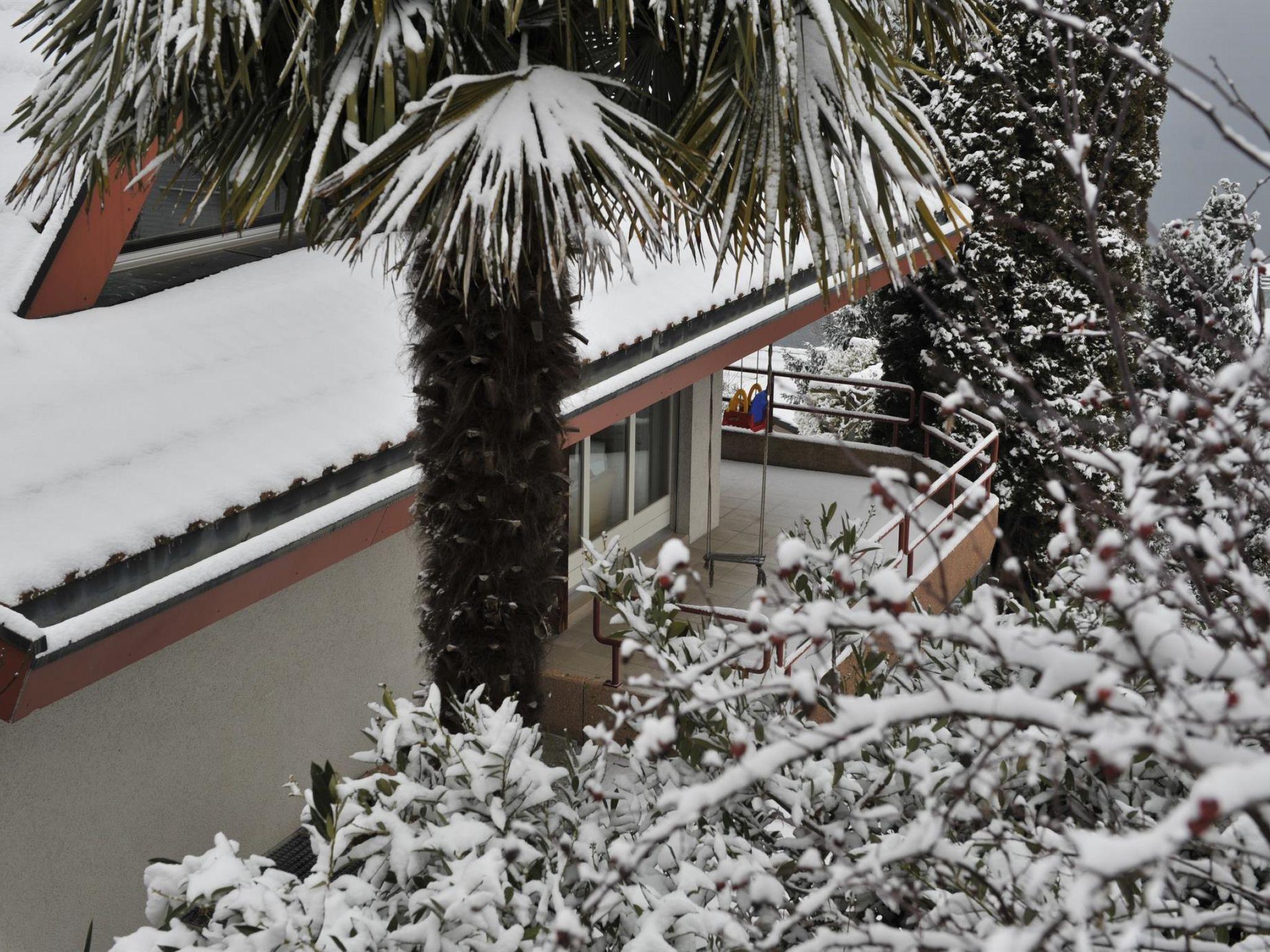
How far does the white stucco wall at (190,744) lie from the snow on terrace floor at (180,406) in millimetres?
1410

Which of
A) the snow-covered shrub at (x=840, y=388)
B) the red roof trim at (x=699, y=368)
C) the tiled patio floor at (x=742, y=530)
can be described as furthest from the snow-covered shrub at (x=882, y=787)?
the snow-covered shrub at (x=840, y=388)

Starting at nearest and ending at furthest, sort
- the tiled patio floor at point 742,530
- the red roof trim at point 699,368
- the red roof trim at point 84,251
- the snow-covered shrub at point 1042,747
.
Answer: the snow-covered shrub at point 1042,747
the red roof trim at point 84,251
the red roof trim at point 699,368
the tiled patio floor at point 742,530

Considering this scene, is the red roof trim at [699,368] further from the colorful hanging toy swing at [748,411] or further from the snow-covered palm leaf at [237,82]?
the colorful hanging toy swing at [748,411]

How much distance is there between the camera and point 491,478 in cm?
433

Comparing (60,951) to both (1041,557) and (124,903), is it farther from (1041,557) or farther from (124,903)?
(1041,557)

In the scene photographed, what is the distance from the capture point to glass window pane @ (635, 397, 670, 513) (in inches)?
435

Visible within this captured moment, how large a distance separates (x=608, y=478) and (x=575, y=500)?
1.83ft

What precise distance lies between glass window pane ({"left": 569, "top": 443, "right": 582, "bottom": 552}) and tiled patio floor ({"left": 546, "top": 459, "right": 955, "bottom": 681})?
507 mm

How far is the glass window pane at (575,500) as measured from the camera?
390 inches

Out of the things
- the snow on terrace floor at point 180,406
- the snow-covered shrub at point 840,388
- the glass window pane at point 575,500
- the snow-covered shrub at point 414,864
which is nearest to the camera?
the snow-covered shrub at point 414,864

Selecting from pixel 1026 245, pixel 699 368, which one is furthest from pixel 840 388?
pixel 699 368

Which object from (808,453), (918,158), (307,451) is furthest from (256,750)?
(808,453)

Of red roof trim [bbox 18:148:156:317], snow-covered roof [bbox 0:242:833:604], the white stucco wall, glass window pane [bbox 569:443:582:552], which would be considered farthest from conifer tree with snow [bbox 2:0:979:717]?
glass window pane [bbox 569:443:582:552]

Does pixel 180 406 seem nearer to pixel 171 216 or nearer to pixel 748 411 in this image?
pixel 171 216
